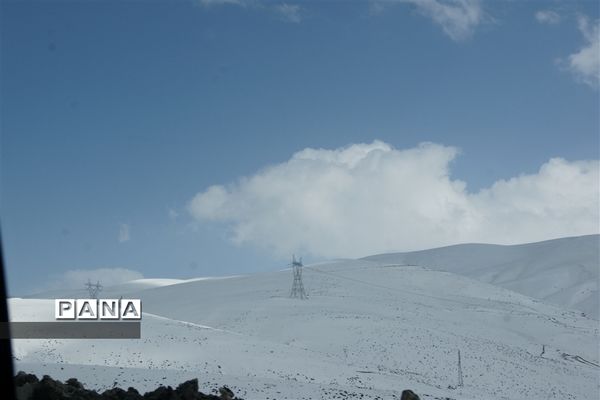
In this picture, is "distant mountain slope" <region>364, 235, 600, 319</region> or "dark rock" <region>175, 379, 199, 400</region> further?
"distant mountain slope" <region>364, 235, 600, 319</region>

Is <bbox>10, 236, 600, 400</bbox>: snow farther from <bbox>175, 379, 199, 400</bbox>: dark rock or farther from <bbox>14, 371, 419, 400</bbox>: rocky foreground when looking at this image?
<bbox>14, 371, 419, 400</bbox>: rocky foreground

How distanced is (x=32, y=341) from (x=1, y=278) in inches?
1217

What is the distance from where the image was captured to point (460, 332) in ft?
191

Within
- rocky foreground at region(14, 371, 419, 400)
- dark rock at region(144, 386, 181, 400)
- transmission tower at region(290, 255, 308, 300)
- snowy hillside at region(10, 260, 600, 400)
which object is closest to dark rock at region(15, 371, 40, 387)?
rocky foreground at region(14, 371, 419, 400)

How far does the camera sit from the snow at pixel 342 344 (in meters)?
31.5

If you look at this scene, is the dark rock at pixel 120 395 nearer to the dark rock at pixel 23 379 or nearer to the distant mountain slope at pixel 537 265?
the dark rock at pixel 23 379

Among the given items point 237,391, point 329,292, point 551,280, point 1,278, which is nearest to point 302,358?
point 237,391

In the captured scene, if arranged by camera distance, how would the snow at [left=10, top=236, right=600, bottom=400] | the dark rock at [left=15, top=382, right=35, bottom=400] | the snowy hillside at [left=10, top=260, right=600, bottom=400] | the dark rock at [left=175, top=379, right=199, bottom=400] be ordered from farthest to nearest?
the snowy hillside at [left=10, top=260, right=600, bottom=400] < the snow at [left=10, top=236, right=600, bottom=400] < the dark rock at [left=175, top=379, right=199, bottom=400] < the dark rock at [left=15, top=382, right=35, bottom=400]

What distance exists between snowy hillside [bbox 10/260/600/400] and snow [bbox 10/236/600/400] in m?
0.12

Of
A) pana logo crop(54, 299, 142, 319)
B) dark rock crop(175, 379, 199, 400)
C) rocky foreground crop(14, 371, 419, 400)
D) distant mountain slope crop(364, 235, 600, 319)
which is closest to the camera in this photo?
rocky foreground crop(14, 371, 419, 400)

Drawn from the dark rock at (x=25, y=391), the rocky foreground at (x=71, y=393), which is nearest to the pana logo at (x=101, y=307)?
the rocky foreground at (x=71, y=393)

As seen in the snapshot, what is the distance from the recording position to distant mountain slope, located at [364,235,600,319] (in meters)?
132

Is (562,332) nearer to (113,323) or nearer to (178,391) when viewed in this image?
(113,323)

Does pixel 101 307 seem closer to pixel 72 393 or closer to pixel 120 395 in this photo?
pixel 120 395
